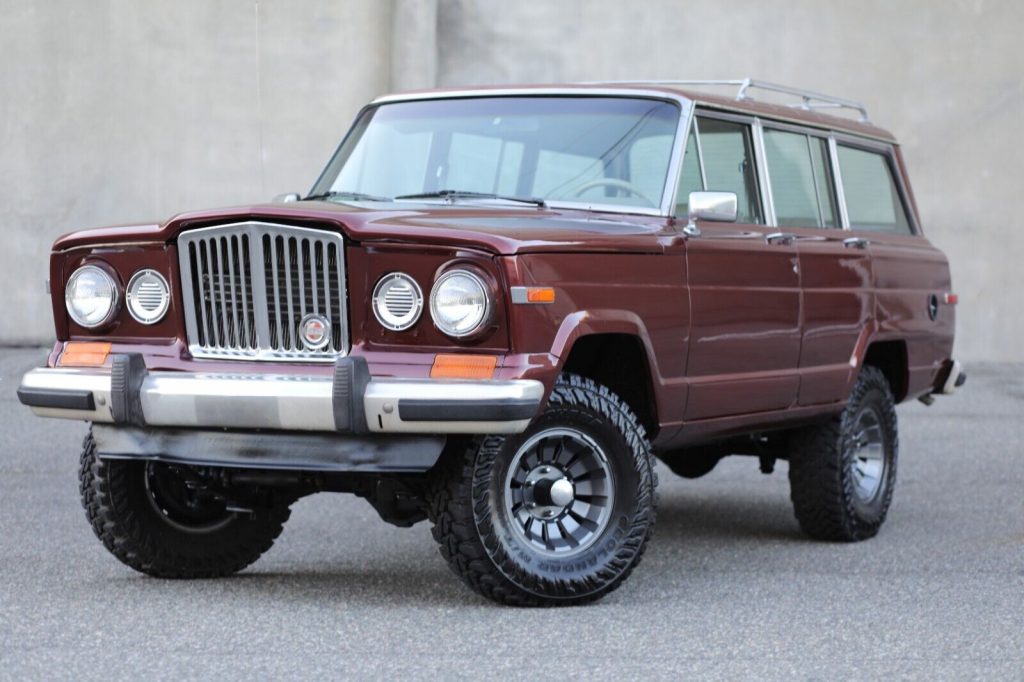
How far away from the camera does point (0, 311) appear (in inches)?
625

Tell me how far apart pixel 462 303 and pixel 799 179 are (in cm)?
281

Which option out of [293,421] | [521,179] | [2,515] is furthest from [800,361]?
[2,515]

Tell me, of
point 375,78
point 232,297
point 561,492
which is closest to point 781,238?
point 561,492

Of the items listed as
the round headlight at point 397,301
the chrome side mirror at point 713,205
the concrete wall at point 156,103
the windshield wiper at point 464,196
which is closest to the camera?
the round headlight at point 397,301

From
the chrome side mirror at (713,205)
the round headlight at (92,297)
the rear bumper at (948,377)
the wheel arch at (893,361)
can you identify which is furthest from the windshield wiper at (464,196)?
the rear bumper at (948,377)

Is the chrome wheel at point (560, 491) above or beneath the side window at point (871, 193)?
beneath

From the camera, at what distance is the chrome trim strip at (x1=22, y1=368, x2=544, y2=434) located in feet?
17.2

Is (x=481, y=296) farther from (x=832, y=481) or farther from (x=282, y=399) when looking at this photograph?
(x=832, y=481)

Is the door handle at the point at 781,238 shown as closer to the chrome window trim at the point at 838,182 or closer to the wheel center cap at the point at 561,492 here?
the chrome window trim at the point at 838,182

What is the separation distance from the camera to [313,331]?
5.60 metres

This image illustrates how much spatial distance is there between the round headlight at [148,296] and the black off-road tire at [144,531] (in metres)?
0.51

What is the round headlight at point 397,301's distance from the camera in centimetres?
546

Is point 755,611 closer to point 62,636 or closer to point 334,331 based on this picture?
point 334,331

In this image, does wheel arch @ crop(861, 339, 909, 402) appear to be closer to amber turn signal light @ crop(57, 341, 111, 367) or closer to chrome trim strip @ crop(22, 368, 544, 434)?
chrome trim strip @ crop(22, 368, 544, 434)
